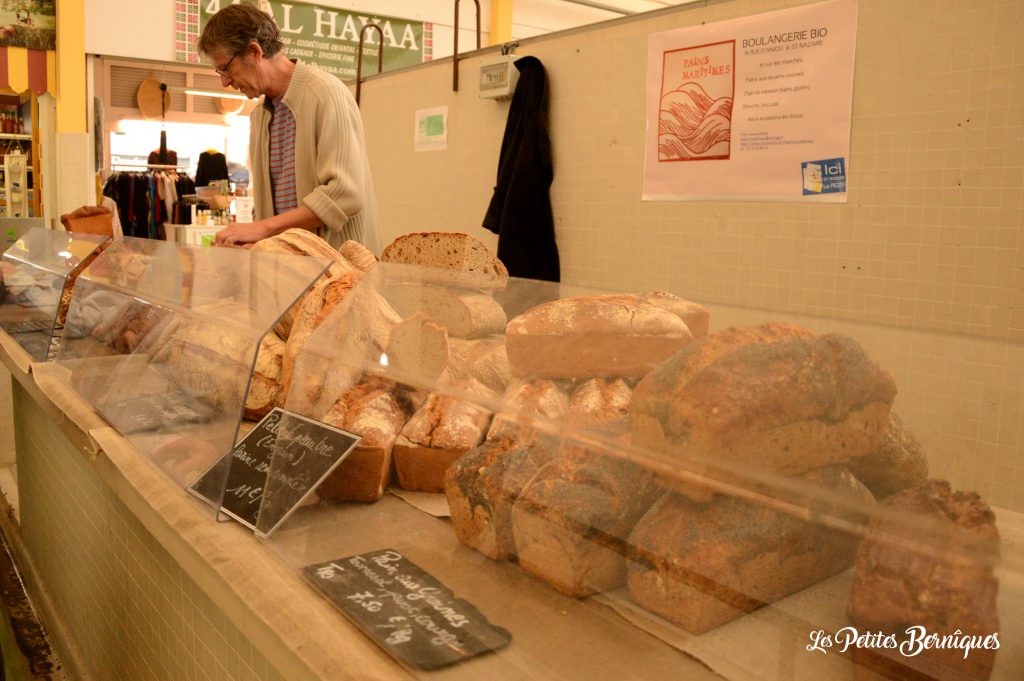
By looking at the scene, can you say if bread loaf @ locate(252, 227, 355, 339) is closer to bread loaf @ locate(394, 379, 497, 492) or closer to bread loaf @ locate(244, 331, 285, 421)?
bread loaf @ locate(244, 331, 285, 421)

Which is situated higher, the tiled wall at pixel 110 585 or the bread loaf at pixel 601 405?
the bread loaf at pixel 601 405

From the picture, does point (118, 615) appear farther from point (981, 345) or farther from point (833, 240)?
point (833, 240)

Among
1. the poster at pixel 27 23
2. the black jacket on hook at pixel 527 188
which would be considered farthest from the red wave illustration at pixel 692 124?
the poster at pixel 27 23

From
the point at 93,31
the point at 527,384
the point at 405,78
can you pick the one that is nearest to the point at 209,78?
the point at 93,31

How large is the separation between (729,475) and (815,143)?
2.12 metres

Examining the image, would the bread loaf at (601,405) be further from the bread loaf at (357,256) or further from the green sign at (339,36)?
the green sign at (339,36)

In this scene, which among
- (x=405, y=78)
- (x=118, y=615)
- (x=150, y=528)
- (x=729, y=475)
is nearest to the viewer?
(x=729, y=475)

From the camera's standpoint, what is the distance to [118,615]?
4.83ft

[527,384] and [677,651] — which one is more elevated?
[527,384]

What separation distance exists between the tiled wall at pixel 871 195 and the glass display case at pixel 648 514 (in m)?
0.93

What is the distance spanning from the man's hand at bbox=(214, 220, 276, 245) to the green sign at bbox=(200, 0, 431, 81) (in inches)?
173

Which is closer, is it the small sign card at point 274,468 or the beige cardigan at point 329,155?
the small sign card at point 274,468

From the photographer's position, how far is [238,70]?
2.62 metres

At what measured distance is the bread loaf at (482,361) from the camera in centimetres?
92
